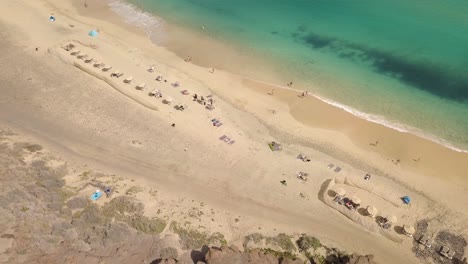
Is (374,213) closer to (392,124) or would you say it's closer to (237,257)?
(237,257)

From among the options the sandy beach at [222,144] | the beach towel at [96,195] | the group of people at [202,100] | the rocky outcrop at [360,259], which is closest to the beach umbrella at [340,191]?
the sandy beach at [222,144]

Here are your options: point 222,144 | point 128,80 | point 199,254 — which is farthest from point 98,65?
point 199,254

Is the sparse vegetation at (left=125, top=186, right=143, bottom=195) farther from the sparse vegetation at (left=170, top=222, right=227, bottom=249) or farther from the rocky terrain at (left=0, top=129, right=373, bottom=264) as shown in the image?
the sparse vegetation at (left=170, top=222, right=227, bottom=249)

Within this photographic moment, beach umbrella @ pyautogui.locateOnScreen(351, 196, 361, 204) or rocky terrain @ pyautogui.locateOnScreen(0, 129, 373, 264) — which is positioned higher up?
beach umbrella @ pyautogui.locateOnScreen(351, 196, 361, 204)

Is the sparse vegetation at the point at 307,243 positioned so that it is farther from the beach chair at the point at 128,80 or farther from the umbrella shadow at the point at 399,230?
the beach chair at the point at 128,80

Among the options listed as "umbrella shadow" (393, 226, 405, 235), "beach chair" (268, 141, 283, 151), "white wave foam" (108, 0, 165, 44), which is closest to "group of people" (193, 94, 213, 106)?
"beach chair" (268, 141, 283, 151)
